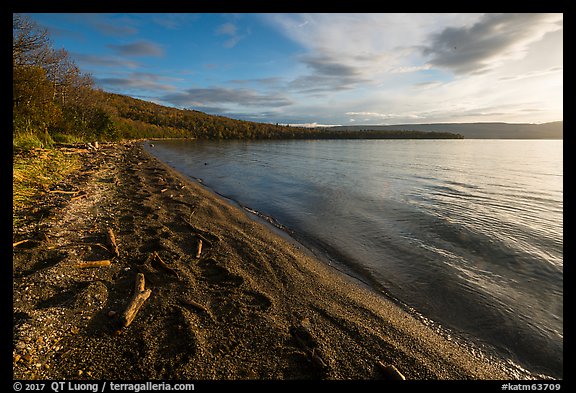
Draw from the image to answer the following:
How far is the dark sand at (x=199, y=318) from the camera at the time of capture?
296 cm

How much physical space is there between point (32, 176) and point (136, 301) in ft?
27.5

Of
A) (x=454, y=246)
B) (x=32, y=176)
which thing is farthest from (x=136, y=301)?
(x=454, y=246)

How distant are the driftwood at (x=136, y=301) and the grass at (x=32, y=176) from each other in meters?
3.68

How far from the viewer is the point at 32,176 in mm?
8586

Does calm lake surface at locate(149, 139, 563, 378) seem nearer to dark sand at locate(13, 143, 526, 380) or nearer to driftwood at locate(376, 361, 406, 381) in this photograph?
dark sand at locate(13, 143, 526, 380)

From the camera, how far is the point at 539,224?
9.87m

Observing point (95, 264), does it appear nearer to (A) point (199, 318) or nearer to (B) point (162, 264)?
(B) point (162, 264)

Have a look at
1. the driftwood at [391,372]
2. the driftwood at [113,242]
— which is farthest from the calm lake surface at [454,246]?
the driftwood at [113,242]

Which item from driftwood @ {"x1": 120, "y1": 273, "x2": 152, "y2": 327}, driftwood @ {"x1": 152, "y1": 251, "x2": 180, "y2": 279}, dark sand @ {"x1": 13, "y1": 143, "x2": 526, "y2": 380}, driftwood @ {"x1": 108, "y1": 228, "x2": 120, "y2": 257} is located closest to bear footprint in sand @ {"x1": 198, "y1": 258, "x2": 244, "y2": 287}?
dark sand @ {"x1": 13, "y1": 143, "x2": 526, "y2": 380}

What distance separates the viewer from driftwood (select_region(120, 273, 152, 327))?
3467 millimetres
